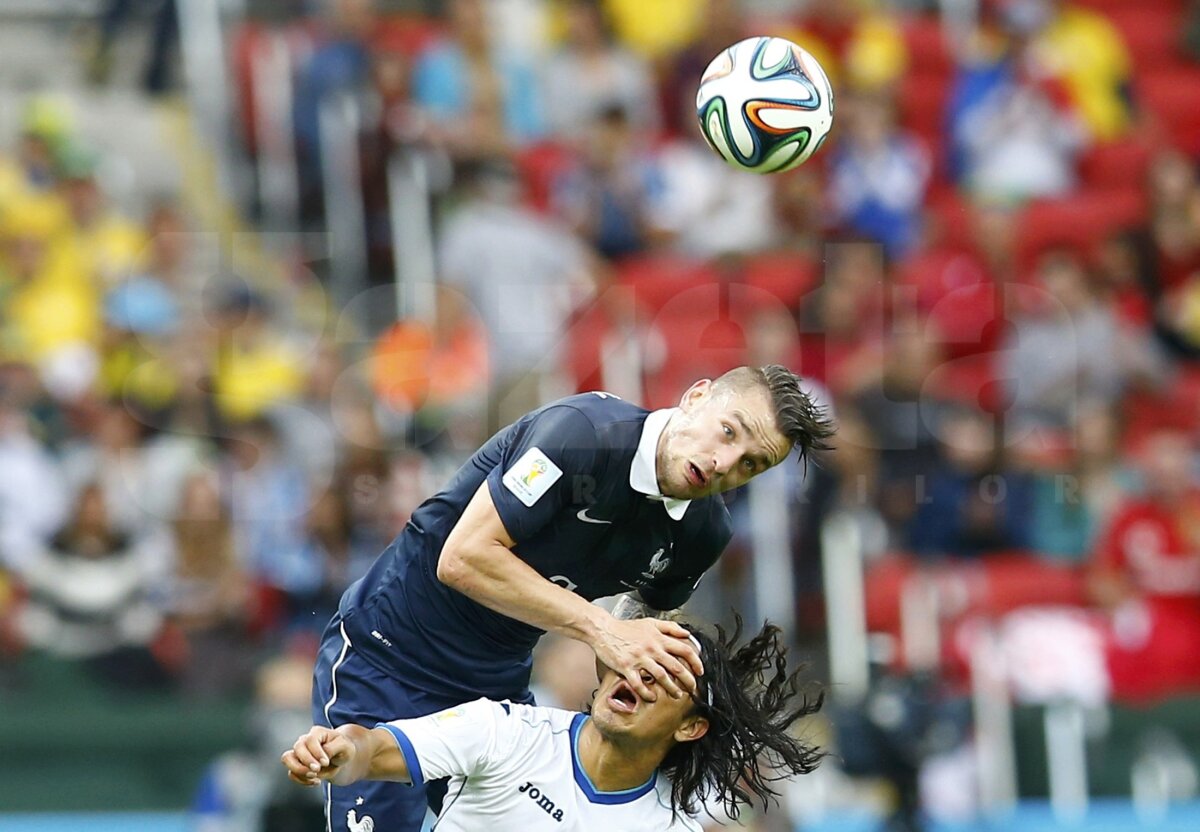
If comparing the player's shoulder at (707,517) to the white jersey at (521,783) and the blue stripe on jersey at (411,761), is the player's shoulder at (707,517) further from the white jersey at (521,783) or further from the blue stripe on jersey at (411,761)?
the blue stripe on jersey at (411,761)

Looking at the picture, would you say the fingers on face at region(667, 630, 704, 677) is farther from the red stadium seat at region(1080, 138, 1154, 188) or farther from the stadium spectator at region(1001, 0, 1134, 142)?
the stadium spectator at region(1001, 0, 1134, 142)

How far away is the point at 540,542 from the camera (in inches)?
243

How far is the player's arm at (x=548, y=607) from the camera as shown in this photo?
18.2 feet

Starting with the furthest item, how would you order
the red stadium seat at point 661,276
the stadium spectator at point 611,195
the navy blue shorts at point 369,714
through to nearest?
the stadium spectator at point 611,195
the red stadium seat at point 661,276
the navy blue shorts at point 369,714

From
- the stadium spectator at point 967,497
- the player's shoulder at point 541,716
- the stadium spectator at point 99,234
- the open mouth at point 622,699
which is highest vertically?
the stadium spectator at point 99,234

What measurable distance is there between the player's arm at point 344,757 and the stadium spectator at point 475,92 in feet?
27.8

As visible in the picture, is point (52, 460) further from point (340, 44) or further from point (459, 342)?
point (340, 44)

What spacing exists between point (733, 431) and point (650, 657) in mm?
726

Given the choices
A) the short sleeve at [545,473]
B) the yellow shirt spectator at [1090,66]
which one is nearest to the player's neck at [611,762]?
the short sleeve at [545,473]

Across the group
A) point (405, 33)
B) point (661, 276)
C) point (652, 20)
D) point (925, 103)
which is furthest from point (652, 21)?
point (661, 276)

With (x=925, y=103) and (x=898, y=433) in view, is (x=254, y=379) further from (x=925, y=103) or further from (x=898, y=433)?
(x=925, y=103)

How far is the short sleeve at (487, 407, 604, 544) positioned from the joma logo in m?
0.76

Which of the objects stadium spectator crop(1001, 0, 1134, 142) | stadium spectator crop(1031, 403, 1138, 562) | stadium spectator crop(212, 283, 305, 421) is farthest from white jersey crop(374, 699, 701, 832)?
stadium spectator crop(1001, 0, 1134, 142)

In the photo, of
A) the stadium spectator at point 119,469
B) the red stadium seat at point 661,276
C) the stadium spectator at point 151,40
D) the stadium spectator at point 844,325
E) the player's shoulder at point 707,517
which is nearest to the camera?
the player's shoulder at point 707,517
